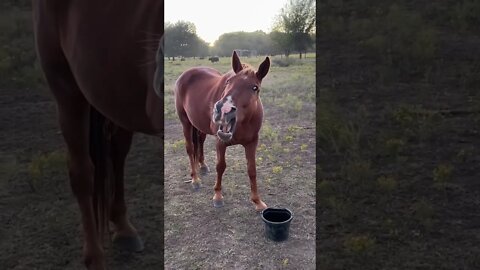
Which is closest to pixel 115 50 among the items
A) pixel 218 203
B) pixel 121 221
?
pixel 218 203

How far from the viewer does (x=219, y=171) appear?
1.42 m

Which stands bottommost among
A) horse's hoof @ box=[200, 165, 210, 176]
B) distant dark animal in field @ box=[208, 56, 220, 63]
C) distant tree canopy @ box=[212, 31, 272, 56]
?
horse's hoof @ box=[200, 165, 210, 176]

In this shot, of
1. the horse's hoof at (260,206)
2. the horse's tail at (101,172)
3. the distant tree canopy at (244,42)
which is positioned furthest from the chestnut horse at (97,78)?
the horse's hoof at (260,206)

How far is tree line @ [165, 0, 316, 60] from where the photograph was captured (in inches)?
51.4

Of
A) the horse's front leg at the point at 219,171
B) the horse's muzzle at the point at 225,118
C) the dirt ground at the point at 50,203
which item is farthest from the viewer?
the dirt ground at the point at 50,203

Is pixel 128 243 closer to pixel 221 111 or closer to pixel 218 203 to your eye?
pixel 218 203

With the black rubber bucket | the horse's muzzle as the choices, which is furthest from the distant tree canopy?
the black rubber bucket

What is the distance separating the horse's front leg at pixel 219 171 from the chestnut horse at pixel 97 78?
202mm

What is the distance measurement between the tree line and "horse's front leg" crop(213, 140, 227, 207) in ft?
0.92

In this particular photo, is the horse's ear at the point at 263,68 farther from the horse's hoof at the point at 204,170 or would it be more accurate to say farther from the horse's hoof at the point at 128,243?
the horse's hoof at the point at 128,243

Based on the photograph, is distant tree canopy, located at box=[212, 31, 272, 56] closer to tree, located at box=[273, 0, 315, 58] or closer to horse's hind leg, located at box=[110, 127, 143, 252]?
tree, located at box=[273, 0, 315, 58]

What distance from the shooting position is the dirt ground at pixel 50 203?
1786 mm
